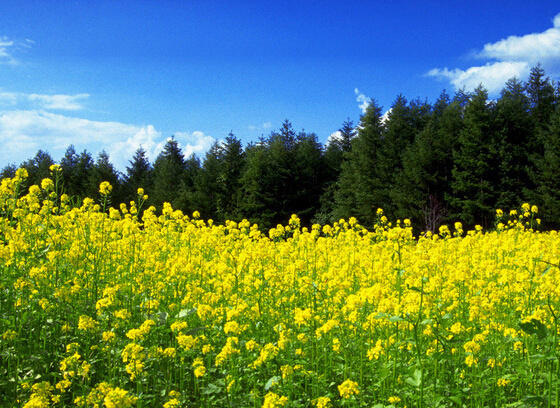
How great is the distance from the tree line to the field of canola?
84.3 feet

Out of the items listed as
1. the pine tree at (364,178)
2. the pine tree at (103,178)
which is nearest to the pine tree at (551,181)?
the pine tree at (364,178)

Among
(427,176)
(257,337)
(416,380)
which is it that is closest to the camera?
(416,380)

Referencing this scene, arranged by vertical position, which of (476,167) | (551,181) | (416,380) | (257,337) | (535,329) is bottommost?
(257,337)

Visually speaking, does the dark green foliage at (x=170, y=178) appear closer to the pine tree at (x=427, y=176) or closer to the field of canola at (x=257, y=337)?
the pine tree at (x=427, y=176)

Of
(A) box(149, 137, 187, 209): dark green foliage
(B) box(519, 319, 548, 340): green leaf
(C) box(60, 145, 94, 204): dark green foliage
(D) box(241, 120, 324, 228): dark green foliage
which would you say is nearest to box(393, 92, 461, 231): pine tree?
(D) box(241, 120, 324, 228): dark green foliage

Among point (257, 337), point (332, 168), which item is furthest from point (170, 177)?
point (257, 337)

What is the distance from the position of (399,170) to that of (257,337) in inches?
1250

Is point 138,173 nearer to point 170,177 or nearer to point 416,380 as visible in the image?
point 170,177

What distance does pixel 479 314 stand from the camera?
14.0ft

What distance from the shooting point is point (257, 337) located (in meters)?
4.38

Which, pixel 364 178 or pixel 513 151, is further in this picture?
pixel 364 178

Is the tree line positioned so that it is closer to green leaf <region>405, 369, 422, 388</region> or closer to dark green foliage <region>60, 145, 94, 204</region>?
dark green foliage <region>60, 145, 94, 204</region>

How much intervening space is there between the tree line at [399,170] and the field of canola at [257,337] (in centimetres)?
2570

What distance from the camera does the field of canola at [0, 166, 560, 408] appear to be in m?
3.23
